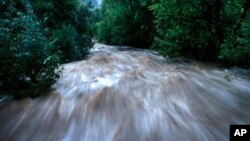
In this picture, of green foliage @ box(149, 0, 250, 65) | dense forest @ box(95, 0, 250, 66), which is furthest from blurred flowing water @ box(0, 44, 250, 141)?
green foliage @ box(149, 0, 250, 65)

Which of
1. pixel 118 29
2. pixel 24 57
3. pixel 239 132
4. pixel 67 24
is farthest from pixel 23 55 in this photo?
pixel 118 29

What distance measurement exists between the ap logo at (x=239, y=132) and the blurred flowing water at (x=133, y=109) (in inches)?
4.7

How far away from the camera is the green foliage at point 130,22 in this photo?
59.4 ft

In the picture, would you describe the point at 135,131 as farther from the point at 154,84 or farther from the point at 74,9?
the point at 74,9

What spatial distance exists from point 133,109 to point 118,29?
45.9 ft

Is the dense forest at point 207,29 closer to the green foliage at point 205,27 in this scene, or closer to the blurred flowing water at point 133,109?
the green foliage at point 205,27

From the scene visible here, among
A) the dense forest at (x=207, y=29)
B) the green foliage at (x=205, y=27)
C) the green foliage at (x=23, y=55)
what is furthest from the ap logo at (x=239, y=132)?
the green foliage at (x=23, y=55)

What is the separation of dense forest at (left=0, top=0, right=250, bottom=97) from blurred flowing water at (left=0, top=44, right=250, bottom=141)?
0.83 m

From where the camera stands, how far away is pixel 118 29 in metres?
19.6

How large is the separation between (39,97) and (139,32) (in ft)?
40.7

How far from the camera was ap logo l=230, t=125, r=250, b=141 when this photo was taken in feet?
14.7

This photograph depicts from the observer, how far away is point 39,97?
7.21m

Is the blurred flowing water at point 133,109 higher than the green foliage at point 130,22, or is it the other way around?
the green foliage at point 130,22

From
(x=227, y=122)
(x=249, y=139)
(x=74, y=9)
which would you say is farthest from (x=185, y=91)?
(x=74, y=9)
